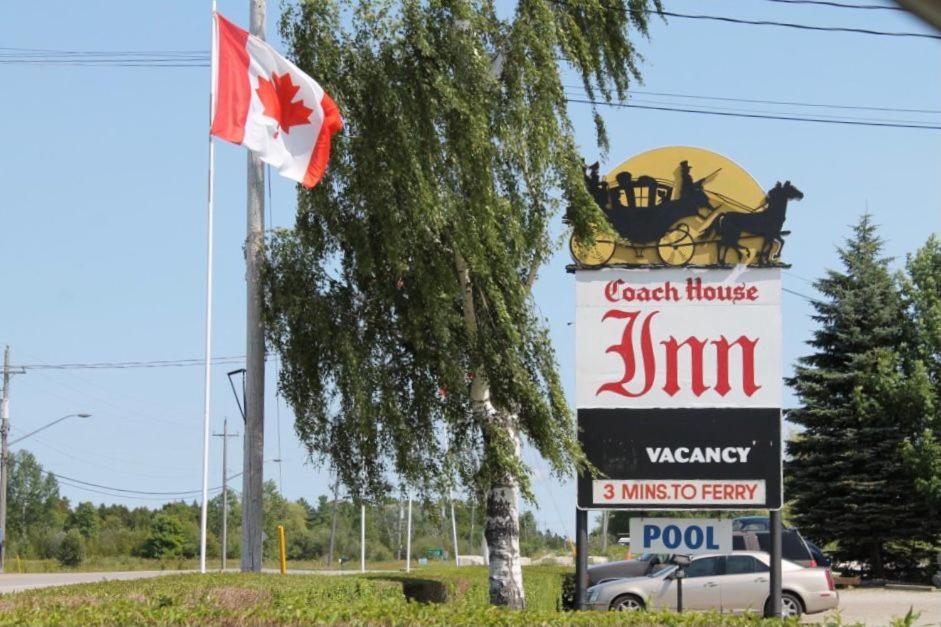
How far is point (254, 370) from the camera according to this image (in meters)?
16.1

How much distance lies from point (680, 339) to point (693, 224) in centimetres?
119

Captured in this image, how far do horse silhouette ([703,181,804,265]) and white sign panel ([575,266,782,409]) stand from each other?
233mm

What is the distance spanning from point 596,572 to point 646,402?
14037 mm

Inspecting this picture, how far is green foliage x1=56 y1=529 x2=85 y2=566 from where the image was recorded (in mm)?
71875

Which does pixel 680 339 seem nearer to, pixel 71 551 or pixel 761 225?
pixel 761 225

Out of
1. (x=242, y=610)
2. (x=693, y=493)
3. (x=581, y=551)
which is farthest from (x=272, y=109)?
(x=242, y=610)

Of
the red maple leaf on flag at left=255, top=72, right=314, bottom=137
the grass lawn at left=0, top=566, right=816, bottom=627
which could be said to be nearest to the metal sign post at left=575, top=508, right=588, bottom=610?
the grass lawn at left=0, top=566, right=816, bottom=627

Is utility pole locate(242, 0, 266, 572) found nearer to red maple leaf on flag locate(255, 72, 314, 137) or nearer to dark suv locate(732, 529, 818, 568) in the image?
red maple leaf on flag locate(255, 72, 314, 137)

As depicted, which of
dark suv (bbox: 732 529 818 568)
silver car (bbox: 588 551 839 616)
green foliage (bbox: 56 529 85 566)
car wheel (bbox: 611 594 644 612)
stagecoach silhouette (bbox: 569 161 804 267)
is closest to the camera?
stagecoach silhouette (bbox: 569 161 804 267)

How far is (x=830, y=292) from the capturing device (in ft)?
129

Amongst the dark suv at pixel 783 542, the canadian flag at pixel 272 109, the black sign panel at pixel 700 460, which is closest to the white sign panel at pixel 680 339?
the black sign panel at pixel 700 460

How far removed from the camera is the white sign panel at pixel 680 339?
12.5 m

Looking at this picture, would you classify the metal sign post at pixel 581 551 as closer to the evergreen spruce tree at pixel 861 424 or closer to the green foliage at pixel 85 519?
the evergreen spruce tree at pixel 861 424

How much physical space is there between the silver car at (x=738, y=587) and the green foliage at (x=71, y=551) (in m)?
55.8
